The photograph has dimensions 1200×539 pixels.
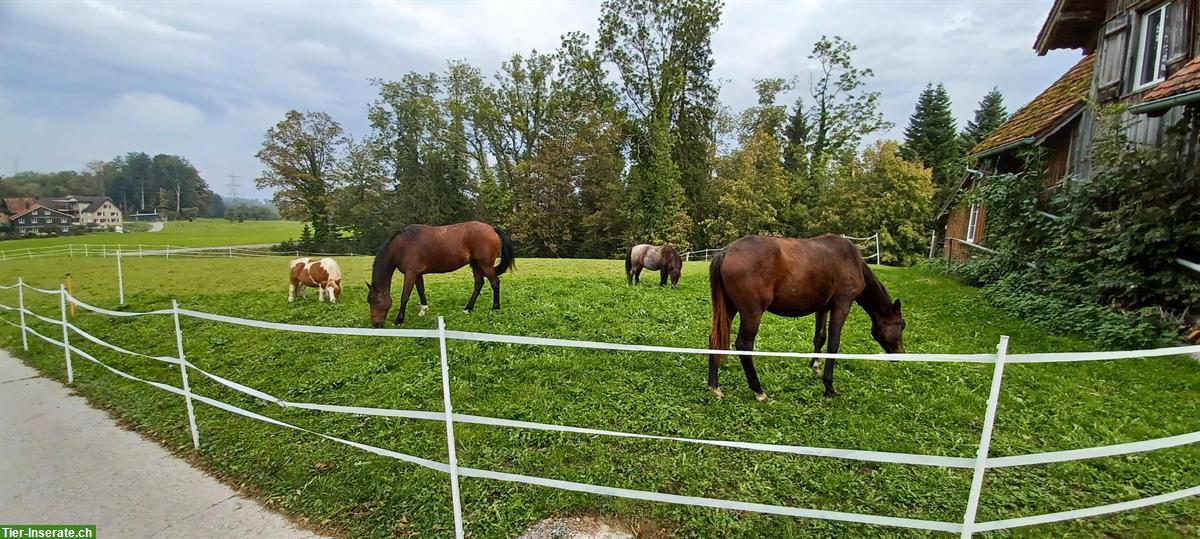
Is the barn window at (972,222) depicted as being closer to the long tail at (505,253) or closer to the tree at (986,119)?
the long tail at (505,253)

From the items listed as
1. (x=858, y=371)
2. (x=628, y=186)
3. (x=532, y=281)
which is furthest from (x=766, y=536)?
(x=628, y=186)

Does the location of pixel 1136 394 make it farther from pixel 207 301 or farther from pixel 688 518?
pixel 207 301

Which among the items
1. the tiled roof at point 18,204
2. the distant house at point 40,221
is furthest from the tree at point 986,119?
the tiled roof at point 18,204

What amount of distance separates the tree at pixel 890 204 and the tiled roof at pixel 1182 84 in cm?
1704

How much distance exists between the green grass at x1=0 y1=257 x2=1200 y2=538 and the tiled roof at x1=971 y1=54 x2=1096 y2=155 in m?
4.99

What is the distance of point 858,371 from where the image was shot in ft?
14.7

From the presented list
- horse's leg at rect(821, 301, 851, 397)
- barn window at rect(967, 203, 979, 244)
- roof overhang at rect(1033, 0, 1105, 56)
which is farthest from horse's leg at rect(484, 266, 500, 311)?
barn window at rect(967, 203, 979, 244)

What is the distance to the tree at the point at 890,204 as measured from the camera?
853 inches

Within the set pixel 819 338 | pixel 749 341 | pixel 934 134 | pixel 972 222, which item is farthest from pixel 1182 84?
pixel 934 134

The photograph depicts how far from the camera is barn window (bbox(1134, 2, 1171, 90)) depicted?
6777 millimetres

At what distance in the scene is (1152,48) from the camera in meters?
7.09

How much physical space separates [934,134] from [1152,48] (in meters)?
27.4

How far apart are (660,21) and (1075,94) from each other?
2099cm

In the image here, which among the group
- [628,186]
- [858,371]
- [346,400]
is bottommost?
[346,400]
